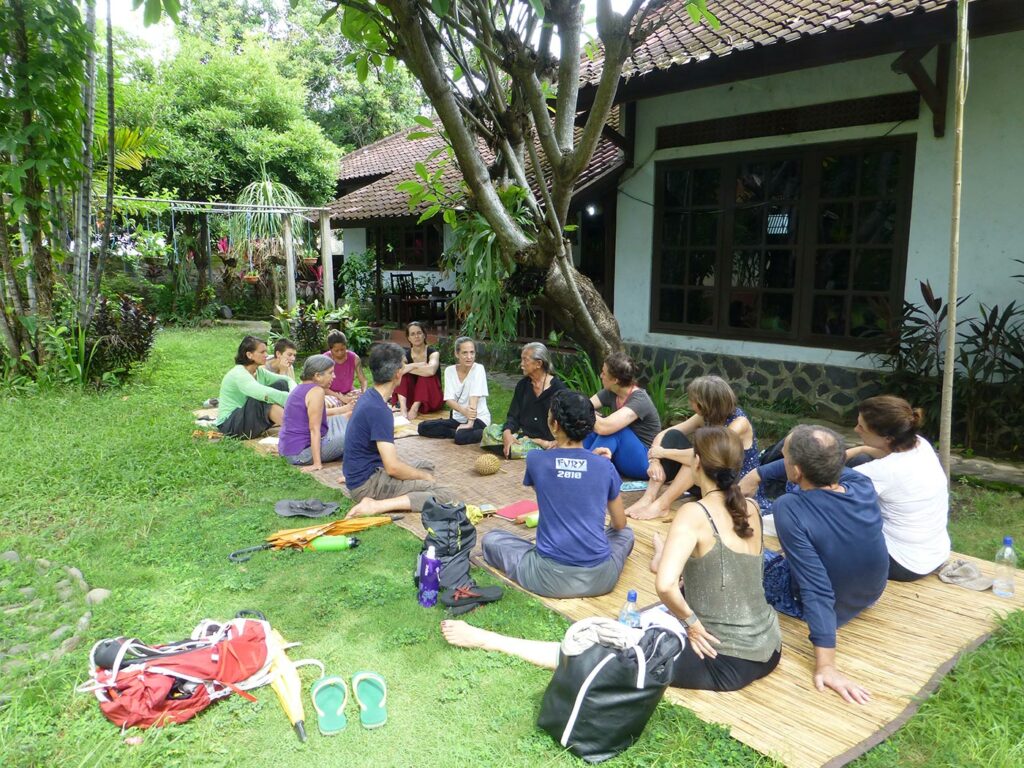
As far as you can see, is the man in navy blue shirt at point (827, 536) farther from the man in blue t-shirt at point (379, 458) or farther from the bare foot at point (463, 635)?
the man in blue t-shirt at point (379, 458)

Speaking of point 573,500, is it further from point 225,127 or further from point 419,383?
point 225,127

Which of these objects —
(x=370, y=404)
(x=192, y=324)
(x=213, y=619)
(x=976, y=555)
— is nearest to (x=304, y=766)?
(x=213, y=619)

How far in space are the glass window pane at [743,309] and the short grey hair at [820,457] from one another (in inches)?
211

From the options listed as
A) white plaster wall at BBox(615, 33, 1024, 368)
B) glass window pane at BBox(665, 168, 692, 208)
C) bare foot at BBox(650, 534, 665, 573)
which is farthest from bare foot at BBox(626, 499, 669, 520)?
glass window pane at BBox(665, 168, 692, 208)

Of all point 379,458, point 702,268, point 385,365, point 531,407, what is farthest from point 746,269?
point 379,458

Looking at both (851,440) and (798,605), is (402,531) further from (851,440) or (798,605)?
(851,440)

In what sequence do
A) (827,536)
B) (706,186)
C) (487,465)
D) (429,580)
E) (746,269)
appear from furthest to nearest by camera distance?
(706,186)
(746,269)
(487,465)
(429,580)
(827,536)

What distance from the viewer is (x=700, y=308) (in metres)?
8.34

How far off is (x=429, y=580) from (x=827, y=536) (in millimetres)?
1812

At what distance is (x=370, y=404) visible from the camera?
4441 mm

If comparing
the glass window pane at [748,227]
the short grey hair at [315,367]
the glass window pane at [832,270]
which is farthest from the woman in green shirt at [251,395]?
the glass window pane at [832,270]

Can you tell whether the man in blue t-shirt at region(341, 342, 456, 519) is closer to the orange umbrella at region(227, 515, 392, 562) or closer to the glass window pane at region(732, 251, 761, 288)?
the orange umbrella at region(227, 515, 392, 562)

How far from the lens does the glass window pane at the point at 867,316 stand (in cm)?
673

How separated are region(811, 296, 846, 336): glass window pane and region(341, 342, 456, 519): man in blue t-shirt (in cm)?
488
